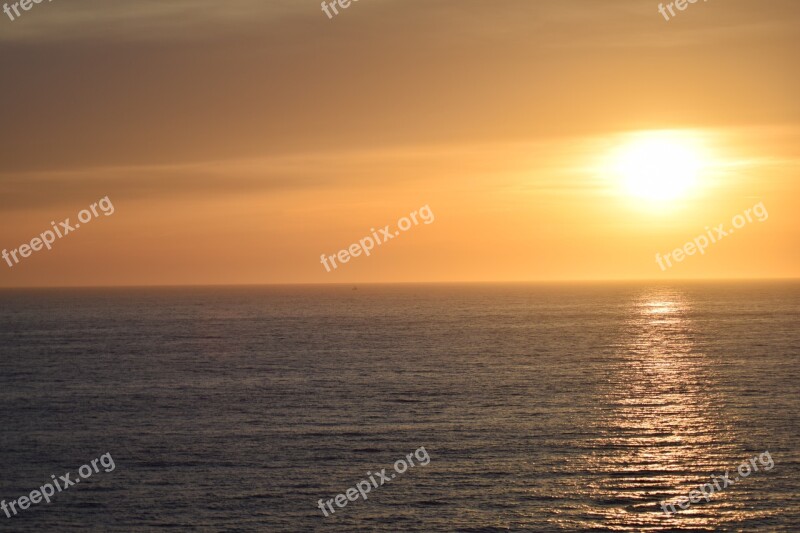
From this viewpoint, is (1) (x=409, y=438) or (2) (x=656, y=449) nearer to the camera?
(2) (x=656, y=449)

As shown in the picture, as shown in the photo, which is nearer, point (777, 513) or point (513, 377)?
point (777, 513)

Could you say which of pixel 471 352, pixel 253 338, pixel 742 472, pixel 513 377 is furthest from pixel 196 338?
pixel 742 472

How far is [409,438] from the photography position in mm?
73375

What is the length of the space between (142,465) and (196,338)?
121324 millimetres

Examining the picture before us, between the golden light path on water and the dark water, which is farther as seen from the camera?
the dark water

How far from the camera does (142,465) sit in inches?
2549

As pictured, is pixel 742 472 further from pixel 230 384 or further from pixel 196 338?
pixel 196 338

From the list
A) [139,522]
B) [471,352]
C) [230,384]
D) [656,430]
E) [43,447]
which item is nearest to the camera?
[139,522]

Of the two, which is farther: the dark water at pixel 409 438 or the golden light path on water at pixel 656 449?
the dark water at pixel 409 438

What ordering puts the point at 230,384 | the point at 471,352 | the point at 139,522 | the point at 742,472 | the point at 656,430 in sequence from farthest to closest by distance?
the point at 471,352
the point at 230,384
the point at 656,430
the point at 742,472
the point at 139,522

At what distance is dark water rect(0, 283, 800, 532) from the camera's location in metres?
53.9

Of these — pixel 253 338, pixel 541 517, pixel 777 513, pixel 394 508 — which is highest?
pixel 253 338

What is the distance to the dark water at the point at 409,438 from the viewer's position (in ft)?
177

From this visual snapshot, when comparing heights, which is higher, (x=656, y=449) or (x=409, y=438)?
(x=409, y=438)
